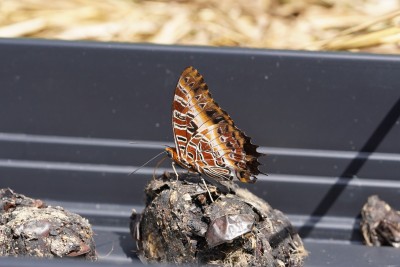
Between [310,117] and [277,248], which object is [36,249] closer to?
[277,248]

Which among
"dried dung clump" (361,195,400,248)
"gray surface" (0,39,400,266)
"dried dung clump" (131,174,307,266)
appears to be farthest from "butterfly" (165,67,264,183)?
"dried dung clump" (361,195,400,248)

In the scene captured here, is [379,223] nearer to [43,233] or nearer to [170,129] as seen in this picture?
[170,129]

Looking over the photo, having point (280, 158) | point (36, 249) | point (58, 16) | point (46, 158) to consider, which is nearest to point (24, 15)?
point (58, 16)

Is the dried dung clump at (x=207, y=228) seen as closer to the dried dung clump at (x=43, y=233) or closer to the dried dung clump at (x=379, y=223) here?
the dried dung clump at (x=43, y=233)

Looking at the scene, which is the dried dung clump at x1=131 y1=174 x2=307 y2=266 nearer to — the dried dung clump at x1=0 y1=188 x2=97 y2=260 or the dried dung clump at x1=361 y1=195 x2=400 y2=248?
the dried dung clump at x1=0 y1=188 x2=97 y2=260

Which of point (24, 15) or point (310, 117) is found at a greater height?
point (24, 15)

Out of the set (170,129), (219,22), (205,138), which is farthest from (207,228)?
(219,22)

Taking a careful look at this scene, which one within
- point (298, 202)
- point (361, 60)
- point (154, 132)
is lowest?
point (298, 202)
